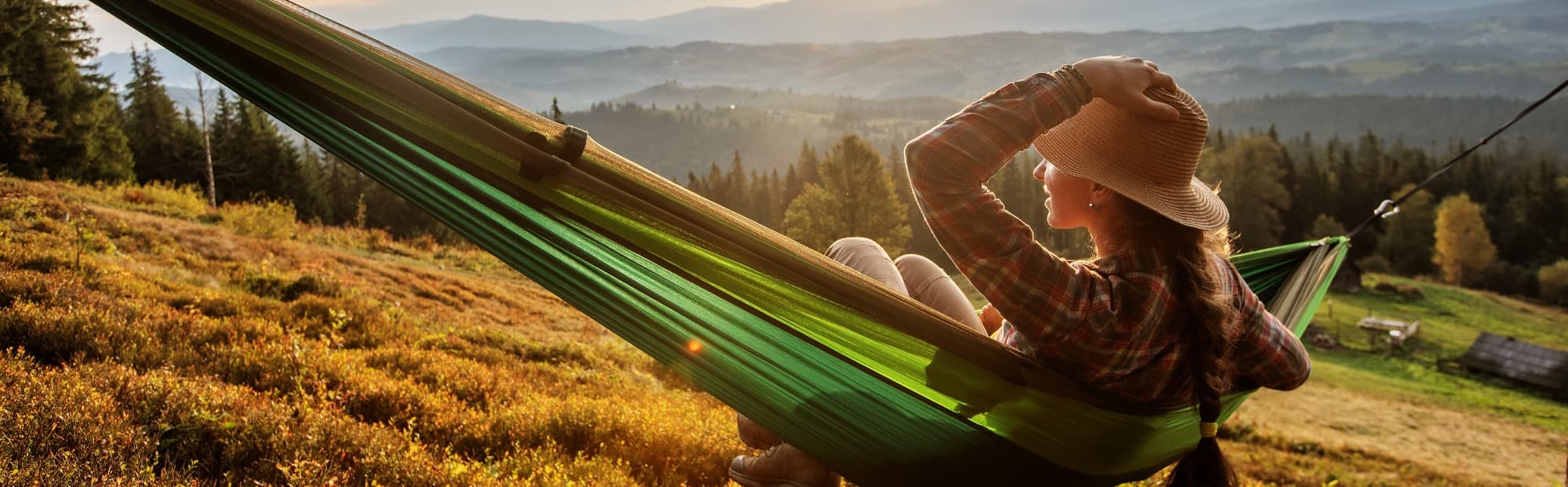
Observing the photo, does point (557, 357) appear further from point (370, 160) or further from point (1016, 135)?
point (1016, 135)

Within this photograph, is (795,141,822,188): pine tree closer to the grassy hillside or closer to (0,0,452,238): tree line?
(0,0,452,238): tree line

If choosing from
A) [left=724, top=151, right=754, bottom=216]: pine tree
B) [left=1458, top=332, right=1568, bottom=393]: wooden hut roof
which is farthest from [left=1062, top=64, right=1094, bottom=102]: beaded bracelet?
[left=724, top=151, right=754, bottom=216]: pine tree

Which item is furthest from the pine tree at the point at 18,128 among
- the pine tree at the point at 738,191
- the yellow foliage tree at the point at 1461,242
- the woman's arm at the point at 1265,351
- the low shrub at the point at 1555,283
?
the low shrub at the point at 1555,283

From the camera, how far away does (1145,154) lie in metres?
1.45

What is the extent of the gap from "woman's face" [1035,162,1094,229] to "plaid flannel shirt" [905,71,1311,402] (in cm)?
11

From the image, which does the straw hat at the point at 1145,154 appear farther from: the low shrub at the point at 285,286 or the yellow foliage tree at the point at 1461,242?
the yellow foliage tree at the point at 1461,242

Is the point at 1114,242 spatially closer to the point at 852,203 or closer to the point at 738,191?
the point at 852,203

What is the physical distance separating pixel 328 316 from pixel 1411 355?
149ft

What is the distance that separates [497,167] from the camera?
4.67 feet

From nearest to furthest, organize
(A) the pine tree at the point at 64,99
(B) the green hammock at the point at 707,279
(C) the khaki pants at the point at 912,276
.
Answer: (B) the green hammock at the point at 707,279
(C) the khaki pants at the point at 912,276
(A) the pine tree at the point at 64,99

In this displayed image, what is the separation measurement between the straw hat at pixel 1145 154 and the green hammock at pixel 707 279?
36 centimetres

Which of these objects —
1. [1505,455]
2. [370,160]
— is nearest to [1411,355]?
[1505,455]

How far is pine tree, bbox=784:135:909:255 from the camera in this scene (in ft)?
82.6

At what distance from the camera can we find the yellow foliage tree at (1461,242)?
55719 millimetres
